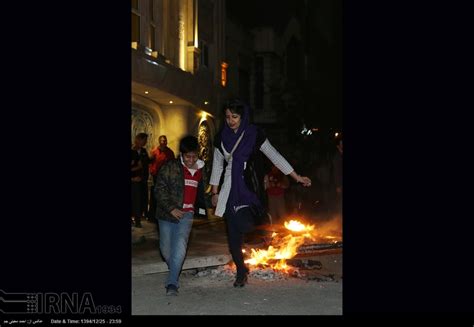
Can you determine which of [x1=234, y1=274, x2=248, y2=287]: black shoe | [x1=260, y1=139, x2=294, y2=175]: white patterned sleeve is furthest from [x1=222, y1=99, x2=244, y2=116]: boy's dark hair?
[x1=234, y1=274, x2=248, y2=287]: black shoe

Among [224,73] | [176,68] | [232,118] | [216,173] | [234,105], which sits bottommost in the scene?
[216,173]

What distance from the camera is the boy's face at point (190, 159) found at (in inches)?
240

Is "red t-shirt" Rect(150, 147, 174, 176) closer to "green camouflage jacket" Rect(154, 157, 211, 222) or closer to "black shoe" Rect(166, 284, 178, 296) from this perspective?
"green camouflage jacket" Rect(154, 157, 211, 222)

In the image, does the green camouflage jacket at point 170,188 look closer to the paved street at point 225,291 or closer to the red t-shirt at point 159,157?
the paved street at point 225,291

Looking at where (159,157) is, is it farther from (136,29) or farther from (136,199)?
(136,29)

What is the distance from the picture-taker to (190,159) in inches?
241

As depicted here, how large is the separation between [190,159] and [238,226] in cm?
98

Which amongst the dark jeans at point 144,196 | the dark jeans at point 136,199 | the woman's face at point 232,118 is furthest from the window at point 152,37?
the woman's face at point 232,118

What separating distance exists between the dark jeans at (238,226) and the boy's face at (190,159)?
0.72 metres

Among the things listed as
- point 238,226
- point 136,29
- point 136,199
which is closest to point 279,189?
point 136,199

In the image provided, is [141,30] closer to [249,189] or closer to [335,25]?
[249,189]

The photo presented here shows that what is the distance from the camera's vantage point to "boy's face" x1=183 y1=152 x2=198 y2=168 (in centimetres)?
610

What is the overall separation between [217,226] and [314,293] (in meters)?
6.10

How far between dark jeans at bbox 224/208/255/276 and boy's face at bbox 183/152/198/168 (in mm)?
721
